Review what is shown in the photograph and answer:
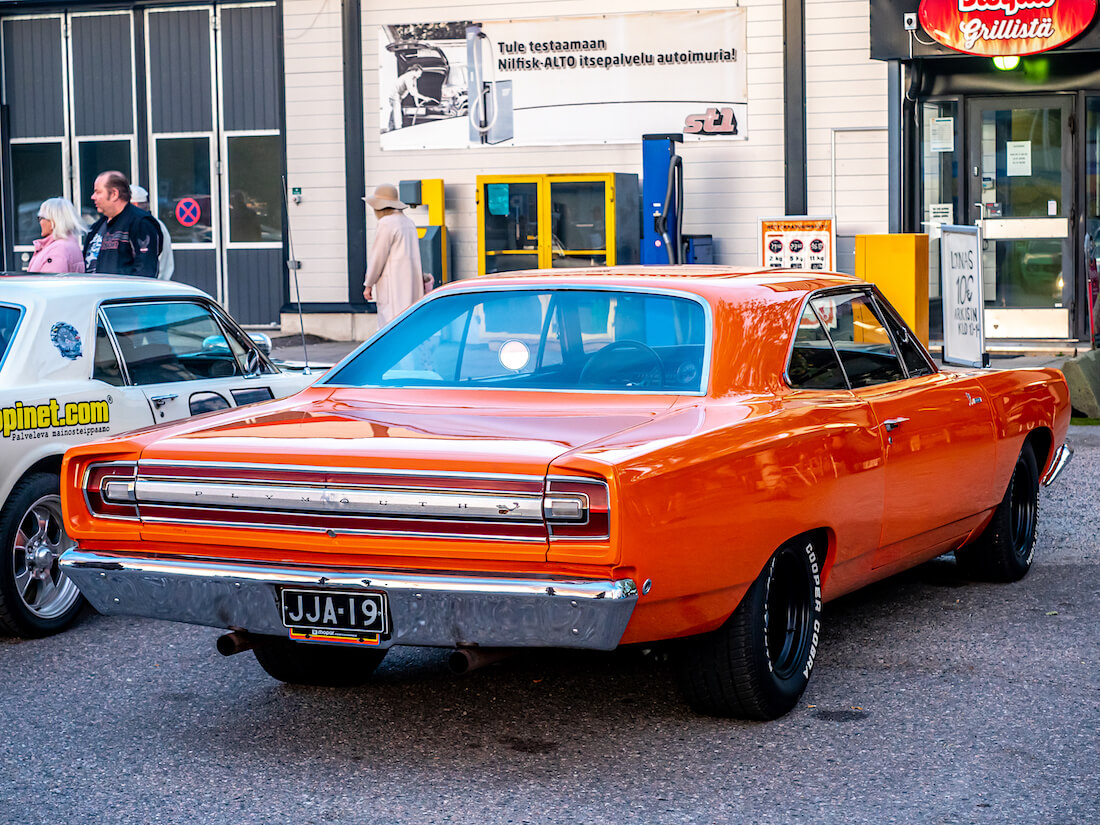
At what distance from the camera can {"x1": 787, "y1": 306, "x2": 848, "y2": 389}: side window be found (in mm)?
5047

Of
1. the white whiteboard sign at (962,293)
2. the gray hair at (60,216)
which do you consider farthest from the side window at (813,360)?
the white whiteboard sign at (962,293)

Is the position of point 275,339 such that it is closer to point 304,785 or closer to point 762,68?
point 762,68

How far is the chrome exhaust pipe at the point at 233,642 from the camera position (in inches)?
174

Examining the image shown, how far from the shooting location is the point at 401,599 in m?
3.98

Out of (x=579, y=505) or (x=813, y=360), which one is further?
(x=813, y=360)

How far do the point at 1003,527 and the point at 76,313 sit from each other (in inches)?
155

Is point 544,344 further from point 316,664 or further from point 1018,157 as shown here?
point 1018,157

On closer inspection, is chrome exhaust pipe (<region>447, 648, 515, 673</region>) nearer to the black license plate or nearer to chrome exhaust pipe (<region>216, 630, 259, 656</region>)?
the black license plate

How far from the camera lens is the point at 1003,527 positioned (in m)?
6.34

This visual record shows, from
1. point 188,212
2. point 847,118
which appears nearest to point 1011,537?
point 847,118

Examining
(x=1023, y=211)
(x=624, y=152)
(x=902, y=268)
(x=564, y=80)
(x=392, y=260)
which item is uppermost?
(x=564, y=80)

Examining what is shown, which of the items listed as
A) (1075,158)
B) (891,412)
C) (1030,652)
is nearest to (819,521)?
(891,412)

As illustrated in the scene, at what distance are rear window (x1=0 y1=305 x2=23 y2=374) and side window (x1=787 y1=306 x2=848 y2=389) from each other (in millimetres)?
3052

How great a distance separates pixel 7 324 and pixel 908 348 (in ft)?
11.7
